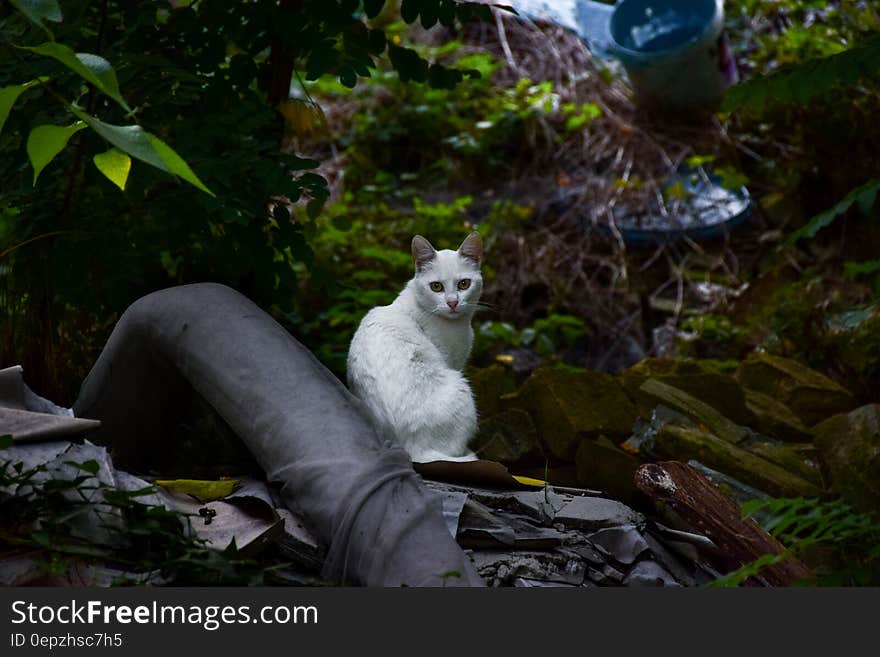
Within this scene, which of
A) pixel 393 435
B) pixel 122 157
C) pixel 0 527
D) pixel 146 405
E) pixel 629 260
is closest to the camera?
pixel 122 157

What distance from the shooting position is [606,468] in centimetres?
316

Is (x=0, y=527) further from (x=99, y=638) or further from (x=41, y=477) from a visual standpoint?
(x=99, y=638)

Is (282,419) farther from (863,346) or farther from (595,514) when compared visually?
(863,346)

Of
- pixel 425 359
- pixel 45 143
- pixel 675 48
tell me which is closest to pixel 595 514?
pixel 425 359

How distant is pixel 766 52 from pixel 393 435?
4.97 m

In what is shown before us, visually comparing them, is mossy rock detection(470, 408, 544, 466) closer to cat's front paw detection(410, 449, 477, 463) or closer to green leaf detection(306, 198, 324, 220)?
cat's front paw detection(410, 449, 477, 463)

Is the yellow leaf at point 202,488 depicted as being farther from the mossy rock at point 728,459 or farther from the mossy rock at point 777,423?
the mossy rock at point 777,423

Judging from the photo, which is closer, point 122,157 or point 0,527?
point 122,157

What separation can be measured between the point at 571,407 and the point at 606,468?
1.91ft

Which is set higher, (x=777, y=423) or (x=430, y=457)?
(x=430, y=457)

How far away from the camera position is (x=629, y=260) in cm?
666

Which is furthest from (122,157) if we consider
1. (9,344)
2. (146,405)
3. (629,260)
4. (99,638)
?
(629,260)

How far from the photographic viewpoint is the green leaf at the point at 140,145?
1.38 metres

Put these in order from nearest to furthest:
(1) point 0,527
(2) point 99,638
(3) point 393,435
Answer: (2) point 99,638 → (1) point 0,527 → (3) point 393,435
